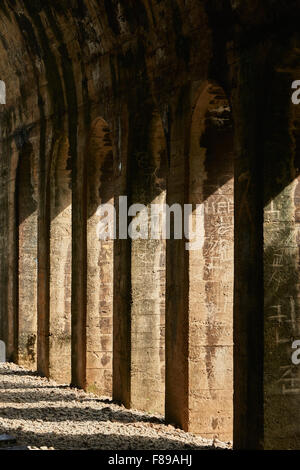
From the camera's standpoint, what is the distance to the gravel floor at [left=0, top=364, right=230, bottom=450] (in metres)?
9.95

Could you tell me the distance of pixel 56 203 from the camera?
1594cm

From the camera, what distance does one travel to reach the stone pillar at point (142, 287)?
1229cm

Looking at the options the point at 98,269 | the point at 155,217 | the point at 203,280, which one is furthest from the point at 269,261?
the point at 98,269

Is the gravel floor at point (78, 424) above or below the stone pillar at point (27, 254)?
below

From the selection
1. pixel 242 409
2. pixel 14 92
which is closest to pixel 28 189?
pixel 14 92

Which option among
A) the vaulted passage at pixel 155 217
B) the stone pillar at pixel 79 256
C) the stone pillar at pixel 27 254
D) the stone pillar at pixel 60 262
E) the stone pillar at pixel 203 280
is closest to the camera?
the vaulted passage at pixel 155 217

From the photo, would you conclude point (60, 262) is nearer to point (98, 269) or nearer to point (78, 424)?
point (98, 269)

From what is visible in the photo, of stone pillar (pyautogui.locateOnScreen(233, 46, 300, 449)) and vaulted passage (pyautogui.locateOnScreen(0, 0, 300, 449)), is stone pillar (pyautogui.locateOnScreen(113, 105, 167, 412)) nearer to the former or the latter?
vaulted passage (pyautogui.locateOnScreen(0, 0, 300, 449))

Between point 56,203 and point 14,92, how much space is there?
331 centimetres

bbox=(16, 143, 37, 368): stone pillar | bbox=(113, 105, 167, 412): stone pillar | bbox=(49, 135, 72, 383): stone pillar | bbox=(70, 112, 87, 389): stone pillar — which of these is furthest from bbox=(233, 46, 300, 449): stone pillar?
bbox=(16, 143, 37, 368): stone pillar

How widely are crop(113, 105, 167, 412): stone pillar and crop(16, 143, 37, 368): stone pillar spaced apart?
17.4 feet

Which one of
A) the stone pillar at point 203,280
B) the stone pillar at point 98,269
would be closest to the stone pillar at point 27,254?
the stone pillar at point 98,269

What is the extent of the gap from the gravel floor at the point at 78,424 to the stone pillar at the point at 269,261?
907 millimetres

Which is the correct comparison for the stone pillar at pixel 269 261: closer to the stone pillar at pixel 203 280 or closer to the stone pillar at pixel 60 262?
the stone pillar at pixel 203 280
